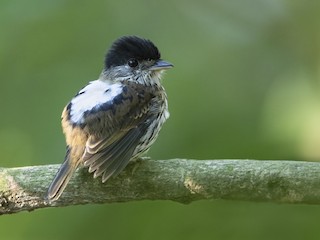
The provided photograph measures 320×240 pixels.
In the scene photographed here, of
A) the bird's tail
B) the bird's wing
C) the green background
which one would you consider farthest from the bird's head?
the bird's tail

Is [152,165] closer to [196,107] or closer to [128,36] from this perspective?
[196,107]

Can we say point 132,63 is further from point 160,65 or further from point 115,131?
point 115,131

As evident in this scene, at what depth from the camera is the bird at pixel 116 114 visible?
12.4 ft

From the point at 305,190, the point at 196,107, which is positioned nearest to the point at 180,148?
the point at 196,107

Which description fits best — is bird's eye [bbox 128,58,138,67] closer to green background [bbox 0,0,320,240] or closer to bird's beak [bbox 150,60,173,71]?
bird's beak [bbox 150,60,173,71]

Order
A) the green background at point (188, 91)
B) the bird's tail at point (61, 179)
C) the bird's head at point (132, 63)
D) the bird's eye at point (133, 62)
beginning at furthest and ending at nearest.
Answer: the bird's eye at point (133, 62) < the bird's head at point (132, 63) < the green background at point (188, 91) < the bird's tail at point (61, 179)

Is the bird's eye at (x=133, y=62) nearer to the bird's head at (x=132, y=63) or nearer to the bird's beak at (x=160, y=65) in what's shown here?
the bird's head at (x=132, y=63)

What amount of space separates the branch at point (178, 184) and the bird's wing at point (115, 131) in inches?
3.2

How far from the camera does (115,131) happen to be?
13.2ft

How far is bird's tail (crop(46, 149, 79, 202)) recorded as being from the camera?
3.43m

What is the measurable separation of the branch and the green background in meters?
0.16

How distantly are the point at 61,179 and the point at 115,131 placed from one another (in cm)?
61

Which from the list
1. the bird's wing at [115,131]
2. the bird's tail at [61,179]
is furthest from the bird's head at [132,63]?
the bird's tail at [61,179]

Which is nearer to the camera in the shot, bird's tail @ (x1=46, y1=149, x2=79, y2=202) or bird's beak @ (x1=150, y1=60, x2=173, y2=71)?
bird's tail @ (x1=46, y1=149, x2=79, y2=202)
